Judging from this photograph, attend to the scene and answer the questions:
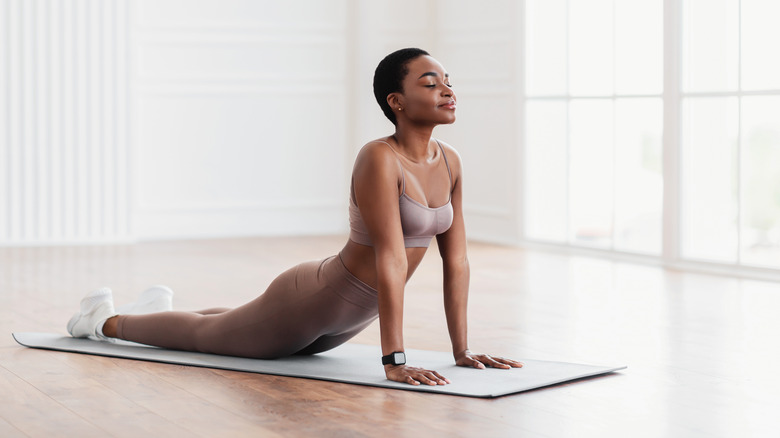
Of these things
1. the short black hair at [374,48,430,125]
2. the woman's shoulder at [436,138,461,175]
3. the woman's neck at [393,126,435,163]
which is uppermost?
the short black hair at [374,48,430,125]

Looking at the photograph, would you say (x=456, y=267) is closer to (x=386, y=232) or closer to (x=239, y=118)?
(x=386, y=232)

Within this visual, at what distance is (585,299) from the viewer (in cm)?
450

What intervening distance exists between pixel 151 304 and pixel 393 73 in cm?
120

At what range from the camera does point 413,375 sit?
2.76 meters

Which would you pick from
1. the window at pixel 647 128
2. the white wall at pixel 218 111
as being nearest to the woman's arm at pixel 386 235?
the window at pixel 647 128

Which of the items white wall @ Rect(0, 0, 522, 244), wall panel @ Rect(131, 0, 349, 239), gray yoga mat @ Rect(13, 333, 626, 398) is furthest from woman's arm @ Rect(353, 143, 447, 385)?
wall panel @ Rect(131, 0, 349, 239)

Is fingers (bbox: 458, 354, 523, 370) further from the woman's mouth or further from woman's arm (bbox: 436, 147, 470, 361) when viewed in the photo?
the woman's mouth

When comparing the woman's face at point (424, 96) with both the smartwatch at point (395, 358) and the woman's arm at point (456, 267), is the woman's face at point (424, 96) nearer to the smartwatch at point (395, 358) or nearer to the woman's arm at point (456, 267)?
the woman's arm at point (456, 267)

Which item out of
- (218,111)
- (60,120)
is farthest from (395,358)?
(218,111)

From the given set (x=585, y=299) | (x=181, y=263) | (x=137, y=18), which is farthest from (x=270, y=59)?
(x=585, y=299)

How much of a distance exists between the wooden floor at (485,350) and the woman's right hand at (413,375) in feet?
0.16

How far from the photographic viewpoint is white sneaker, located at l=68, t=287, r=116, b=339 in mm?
3391

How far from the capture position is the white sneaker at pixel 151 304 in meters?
3.47

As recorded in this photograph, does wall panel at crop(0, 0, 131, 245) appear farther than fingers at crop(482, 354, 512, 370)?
Yes
